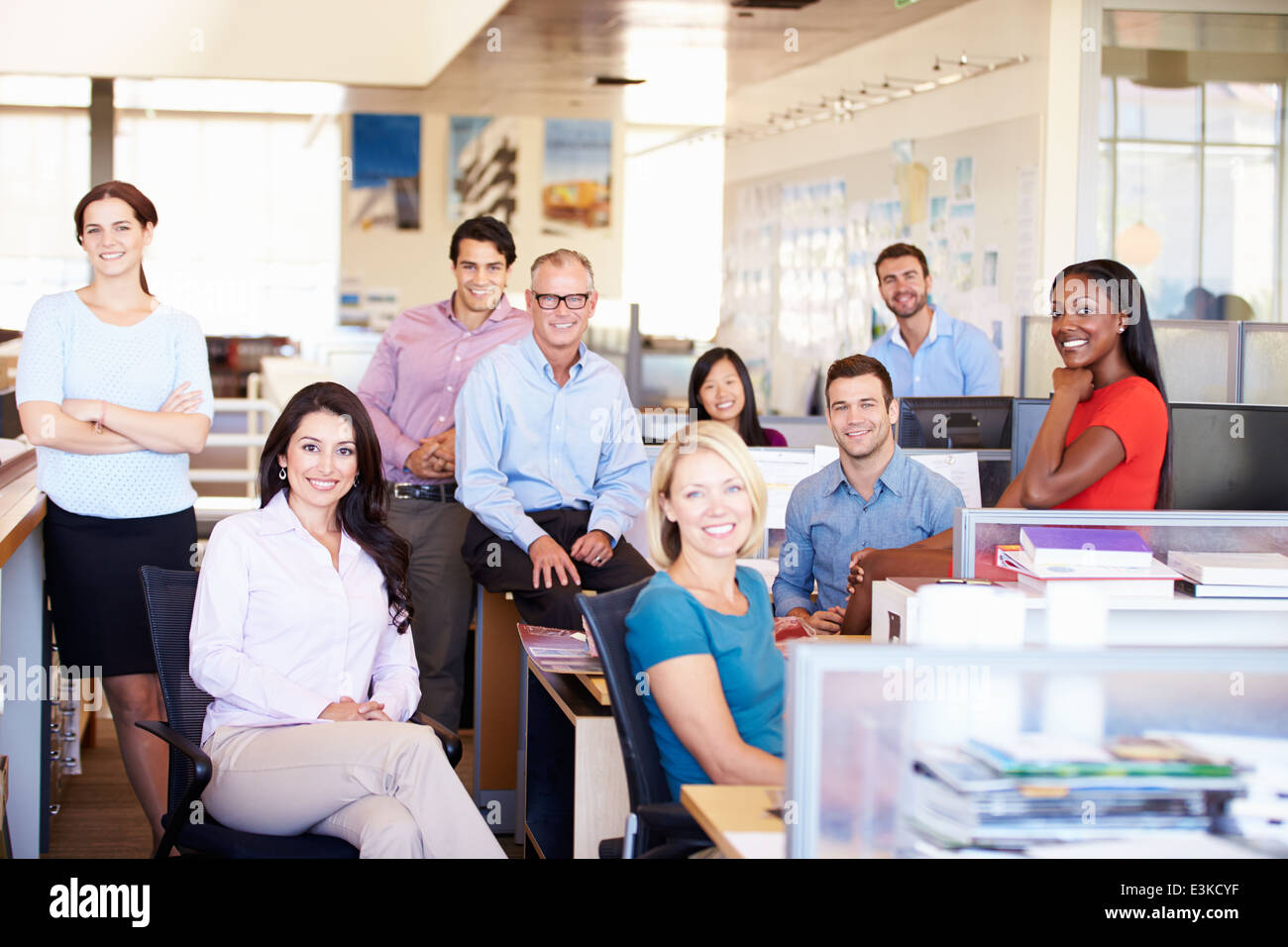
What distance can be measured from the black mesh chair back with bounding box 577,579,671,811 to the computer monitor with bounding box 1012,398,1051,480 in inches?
92.7

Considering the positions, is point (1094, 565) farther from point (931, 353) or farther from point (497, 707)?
point (931, 353)

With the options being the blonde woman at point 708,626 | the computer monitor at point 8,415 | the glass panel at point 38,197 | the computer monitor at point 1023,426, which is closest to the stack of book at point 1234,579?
the blonde woman at point 708,626

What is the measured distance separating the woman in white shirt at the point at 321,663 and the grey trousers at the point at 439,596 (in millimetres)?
1285

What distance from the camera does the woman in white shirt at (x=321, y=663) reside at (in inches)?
99.9

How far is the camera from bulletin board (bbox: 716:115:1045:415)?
6.23 meters

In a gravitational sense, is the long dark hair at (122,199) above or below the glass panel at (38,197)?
below

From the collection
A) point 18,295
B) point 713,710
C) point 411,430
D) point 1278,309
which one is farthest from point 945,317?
point 18,295

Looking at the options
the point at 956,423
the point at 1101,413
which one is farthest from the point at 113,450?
the point at 956,423

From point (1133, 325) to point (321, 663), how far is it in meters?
2.11

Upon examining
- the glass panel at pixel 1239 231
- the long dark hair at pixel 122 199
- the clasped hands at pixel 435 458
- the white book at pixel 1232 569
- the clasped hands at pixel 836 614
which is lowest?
the clasped hands at pixel 836 614

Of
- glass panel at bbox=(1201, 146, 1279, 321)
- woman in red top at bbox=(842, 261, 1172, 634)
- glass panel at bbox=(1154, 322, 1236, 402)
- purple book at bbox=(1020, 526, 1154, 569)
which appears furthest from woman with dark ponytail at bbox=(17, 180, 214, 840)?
glass panel at bbox=(1201, 146, 1279, 321)

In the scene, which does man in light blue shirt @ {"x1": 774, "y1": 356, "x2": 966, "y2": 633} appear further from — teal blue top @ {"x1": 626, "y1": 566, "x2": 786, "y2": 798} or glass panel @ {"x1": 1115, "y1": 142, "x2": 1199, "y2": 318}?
glass panel @ {"x1": 1115, "y1": 142, "x2": 1199, "y2": 318}

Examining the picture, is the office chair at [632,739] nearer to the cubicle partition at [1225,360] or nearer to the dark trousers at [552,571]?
the dark trousers at [552,571]

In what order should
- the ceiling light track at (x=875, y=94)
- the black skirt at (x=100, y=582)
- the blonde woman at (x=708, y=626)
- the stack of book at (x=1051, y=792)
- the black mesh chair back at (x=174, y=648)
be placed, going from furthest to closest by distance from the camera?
the ceiling light track at (x=875, y=94)
the black skirt at (x=100, y=582)
the black mesh chair back at (x=174, y=648)
the blonde woman at (x=708, y=626)
the stack of book at (x=1051, y=792)
